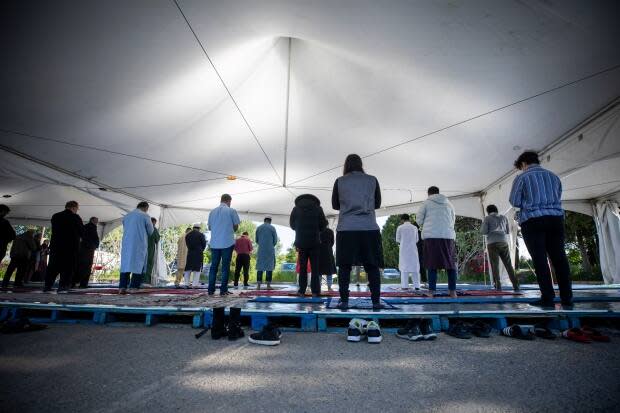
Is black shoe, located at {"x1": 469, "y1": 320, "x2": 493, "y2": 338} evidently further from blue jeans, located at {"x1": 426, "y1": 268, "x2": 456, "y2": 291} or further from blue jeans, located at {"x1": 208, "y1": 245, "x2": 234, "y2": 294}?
blue jeans, located at {"x1": 208, "y1": 245, "x2": 234, "y2": 294}

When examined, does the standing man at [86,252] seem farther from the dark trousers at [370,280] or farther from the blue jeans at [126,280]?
the dark trousers at [370,280]

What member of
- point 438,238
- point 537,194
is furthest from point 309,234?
point 537,194

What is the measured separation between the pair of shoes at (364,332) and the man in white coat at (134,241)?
4568mm

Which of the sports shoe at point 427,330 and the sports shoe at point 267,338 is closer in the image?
the sports shoe at point 267,338

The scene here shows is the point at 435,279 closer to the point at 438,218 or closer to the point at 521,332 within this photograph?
the point at 438,218

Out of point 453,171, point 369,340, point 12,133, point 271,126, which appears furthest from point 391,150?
point 12,133

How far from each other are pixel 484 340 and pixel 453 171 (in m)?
5.38

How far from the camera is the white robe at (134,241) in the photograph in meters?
5.08

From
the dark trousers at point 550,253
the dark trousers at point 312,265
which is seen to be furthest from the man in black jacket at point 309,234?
the dark trousers at point 550,253

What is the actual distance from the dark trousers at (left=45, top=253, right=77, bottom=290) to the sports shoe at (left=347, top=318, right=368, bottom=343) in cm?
564

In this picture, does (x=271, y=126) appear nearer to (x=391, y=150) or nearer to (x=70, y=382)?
(x=391, y=150)

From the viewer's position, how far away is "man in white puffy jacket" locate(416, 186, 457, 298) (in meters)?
4.09

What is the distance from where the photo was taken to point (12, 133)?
182 inches

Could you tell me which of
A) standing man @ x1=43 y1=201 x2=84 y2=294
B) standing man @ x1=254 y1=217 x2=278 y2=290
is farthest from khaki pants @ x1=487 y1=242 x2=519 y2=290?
standing man @ x1=43 y1=201 x2=84 y2=294
